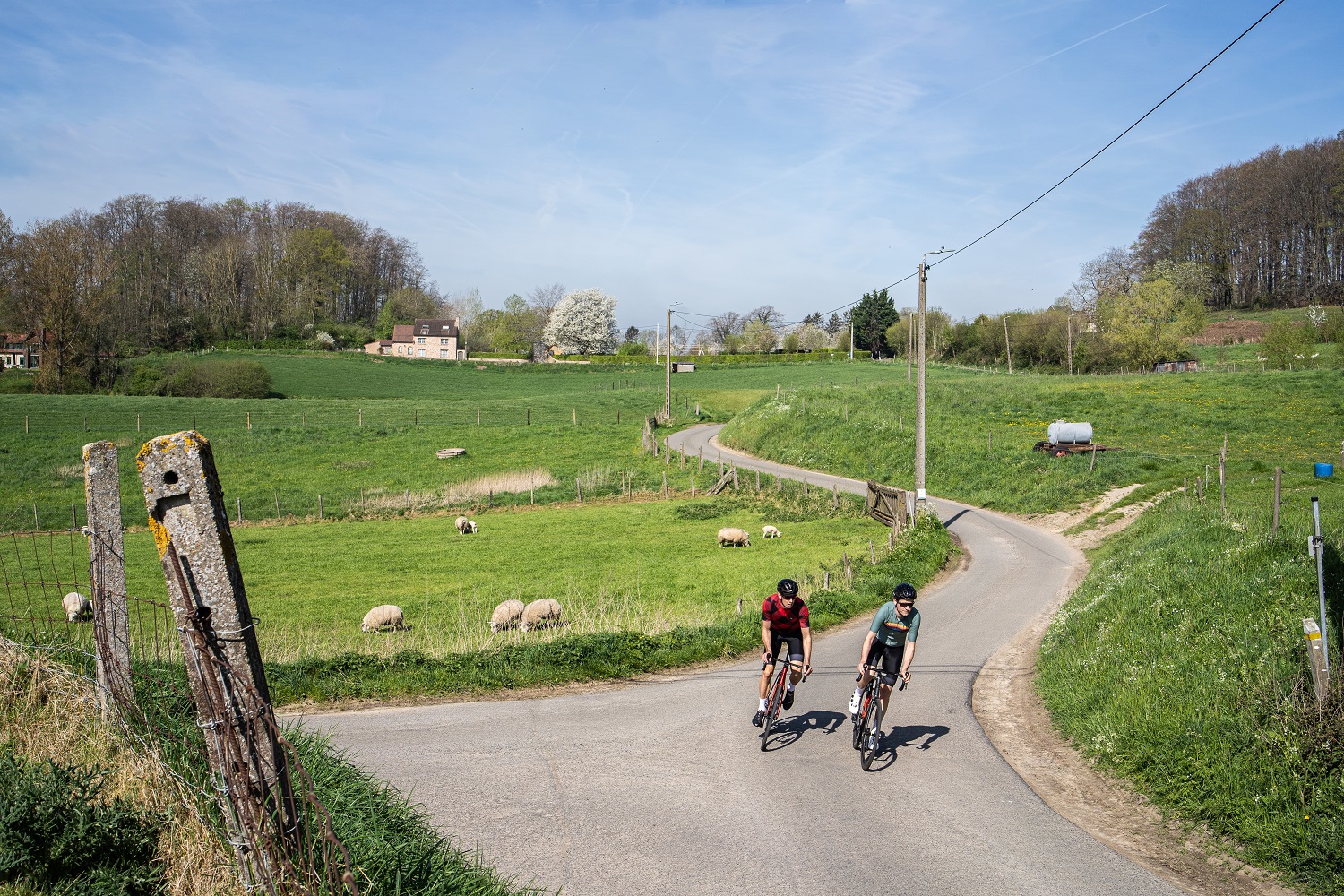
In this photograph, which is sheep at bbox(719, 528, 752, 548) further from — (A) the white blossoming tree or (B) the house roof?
(A) the white blossoming tree

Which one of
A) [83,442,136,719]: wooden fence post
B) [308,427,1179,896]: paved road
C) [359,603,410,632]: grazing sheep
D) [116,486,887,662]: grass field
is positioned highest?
[83,442,136,719]: wooden fence post

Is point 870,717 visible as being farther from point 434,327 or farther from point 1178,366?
point 434,327

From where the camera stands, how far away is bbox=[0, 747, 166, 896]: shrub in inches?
179

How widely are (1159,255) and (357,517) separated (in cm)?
11466

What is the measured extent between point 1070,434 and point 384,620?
103ft

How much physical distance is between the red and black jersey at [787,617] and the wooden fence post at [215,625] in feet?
22.9

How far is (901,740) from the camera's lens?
10.2m

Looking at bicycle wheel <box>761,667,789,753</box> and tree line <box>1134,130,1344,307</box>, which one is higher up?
tree line <box>1134,130,1344,307</box>

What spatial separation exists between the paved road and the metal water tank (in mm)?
28223

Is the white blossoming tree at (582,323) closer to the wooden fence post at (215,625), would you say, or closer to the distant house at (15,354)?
the distant house at (15,354)

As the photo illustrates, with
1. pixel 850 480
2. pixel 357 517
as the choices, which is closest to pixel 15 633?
pixel 357 517

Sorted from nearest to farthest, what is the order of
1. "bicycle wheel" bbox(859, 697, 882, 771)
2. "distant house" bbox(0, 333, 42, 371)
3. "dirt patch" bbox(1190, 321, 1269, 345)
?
"bicycle wheel" bbox(859, 697, 882, 771)
"dirt patch" bbox(1190, 321, 1269, 345)
"distant house" bbox(0, 333, 42, 371)

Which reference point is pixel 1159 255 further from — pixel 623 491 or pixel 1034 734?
pixel 1034 734

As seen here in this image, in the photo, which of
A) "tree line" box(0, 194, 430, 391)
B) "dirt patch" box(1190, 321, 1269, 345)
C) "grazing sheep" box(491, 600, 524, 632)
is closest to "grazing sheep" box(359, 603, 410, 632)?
"grazing sheep" box(491, 600, 524, 632)
